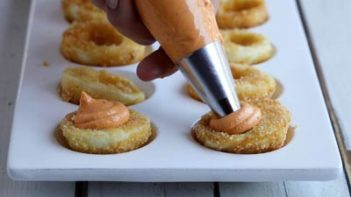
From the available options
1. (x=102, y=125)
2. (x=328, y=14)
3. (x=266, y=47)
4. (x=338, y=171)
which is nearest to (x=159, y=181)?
(x=102, y=125)

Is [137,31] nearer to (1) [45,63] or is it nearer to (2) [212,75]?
(2) [212,75]

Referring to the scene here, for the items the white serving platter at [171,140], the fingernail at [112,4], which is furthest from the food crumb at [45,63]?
the fingernail at [112,4]

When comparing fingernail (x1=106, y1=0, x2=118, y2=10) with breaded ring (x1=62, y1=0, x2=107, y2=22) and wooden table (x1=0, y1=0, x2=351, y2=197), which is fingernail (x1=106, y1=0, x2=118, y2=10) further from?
breaded ring (x1=62, y1=0, x2=107, y2=22)

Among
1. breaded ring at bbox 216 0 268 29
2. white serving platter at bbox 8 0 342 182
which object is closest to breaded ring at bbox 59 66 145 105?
white serving platter at bbox 8 0 342 182

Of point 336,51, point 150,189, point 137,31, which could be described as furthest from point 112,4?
point 336,51

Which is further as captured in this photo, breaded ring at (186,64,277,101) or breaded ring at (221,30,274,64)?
breaded ring at (221,30,274,64)

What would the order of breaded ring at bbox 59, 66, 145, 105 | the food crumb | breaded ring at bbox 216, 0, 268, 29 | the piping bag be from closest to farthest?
the piping bag < breaded ring at bbox 59, 66, 145, 105 < the food crumb < breaded ring at bbox 216, 0, 268, 29

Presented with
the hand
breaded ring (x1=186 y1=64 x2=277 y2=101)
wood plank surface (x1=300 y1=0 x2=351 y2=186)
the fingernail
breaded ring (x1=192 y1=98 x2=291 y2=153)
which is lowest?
wood plank surface (x1=300 y1=0 x2=351 y2=186)
